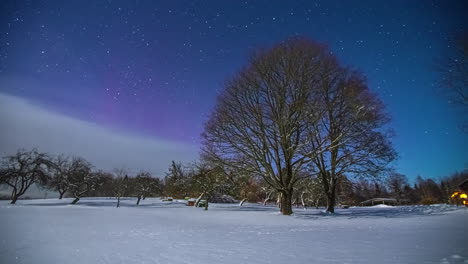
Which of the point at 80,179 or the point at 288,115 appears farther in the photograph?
the point at 80,179

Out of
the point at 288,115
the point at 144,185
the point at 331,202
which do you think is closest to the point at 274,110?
the point at 288,115

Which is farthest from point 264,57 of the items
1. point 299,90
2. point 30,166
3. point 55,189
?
point 55,189

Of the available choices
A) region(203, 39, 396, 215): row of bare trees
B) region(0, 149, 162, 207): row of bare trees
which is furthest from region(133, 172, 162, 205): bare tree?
region(203, 39, 396, 215): row of bare trees

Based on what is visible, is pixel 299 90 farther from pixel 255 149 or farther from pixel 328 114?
pixel 255 149

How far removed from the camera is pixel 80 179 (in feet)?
131

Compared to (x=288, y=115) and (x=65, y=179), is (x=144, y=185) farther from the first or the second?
(x=288, y=115)

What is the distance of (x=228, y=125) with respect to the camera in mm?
17031

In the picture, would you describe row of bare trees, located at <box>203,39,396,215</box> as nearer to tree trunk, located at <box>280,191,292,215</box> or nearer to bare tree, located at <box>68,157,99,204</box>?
tree trunk, located at <box>280,191,292,215</box>

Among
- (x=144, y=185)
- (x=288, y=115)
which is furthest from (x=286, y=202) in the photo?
(x=144, y=185)

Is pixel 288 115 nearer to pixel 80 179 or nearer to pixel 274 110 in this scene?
pixel 274 110

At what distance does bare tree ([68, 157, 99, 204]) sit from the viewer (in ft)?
123

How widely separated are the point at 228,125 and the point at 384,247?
12.5 meters

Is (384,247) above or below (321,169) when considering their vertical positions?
below

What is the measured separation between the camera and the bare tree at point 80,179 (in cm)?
3750
